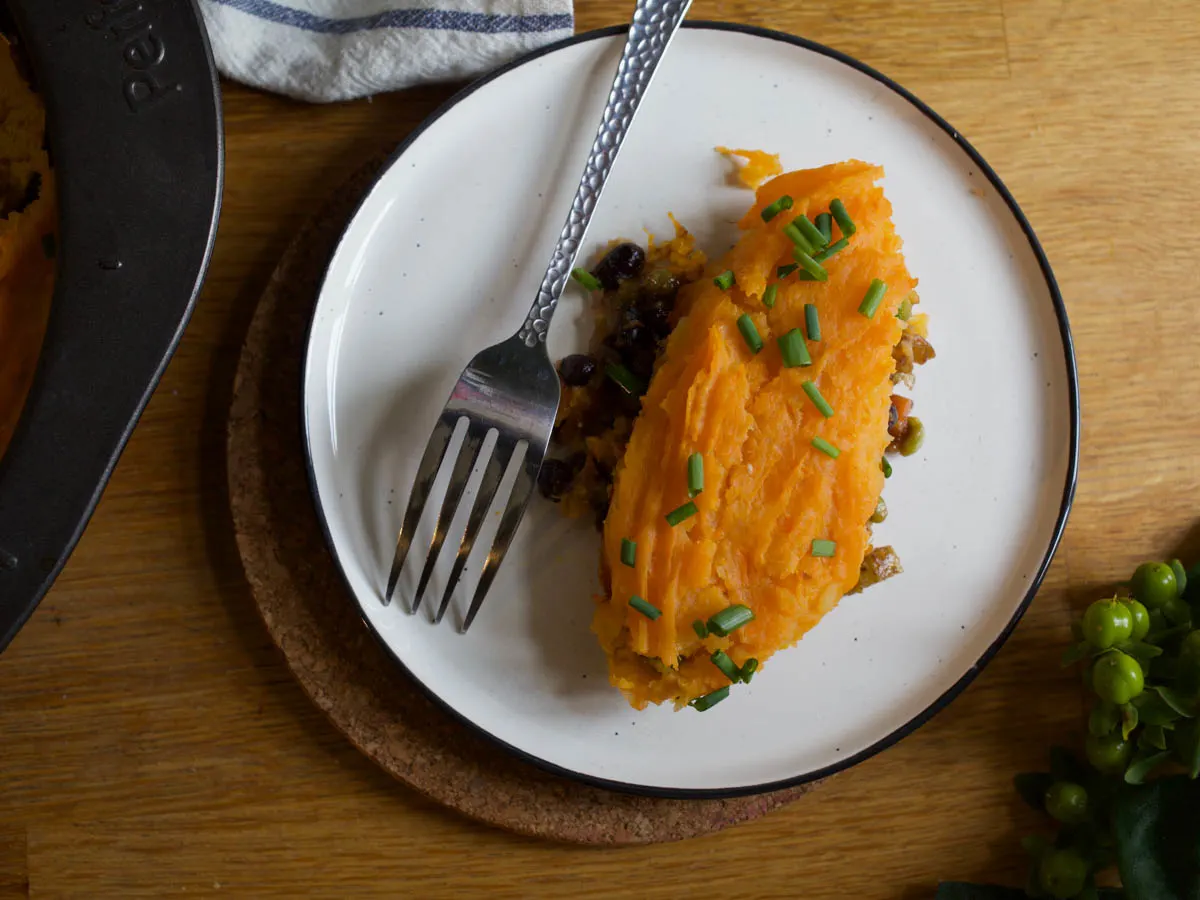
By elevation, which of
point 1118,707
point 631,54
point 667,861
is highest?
point 631,54

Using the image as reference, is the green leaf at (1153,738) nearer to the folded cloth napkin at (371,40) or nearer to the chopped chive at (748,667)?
the chopped chive at (748,667)

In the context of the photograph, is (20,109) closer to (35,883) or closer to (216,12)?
(216,12)

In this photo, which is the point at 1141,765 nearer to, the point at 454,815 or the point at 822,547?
the point at 822,547

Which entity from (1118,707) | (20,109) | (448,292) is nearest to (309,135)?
(448,292)

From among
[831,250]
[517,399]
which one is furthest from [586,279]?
[831,250]

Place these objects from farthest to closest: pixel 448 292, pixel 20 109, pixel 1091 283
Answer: pixel 1091 283 < pixel 448 292 < pixel 20 109

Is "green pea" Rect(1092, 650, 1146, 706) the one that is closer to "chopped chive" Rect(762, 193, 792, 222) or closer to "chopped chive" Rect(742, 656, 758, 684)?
"chopped chive" Rect(742, 656, 758, 684)

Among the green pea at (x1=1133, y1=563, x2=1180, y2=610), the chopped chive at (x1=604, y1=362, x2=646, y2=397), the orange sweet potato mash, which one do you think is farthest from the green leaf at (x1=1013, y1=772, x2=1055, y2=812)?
the chopped chive at (x1=604, y1=362, x2=646, y2=397)
